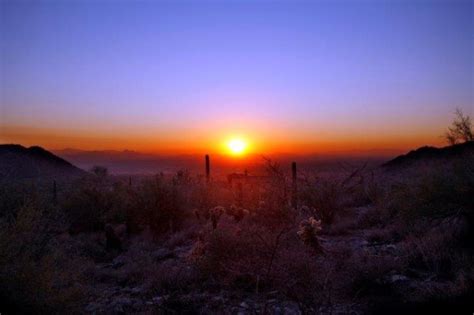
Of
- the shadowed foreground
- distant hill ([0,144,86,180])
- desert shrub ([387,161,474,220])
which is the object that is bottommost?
the shadowed foreground

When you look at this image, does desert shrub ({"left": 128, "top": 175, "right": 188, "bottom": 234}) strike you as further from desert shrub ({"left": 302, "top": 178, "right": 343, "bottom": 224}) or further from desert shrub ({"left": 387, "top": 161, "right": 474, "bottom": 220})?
desert shrub ({"left": 387, "top": 161, "right": 474, "bottom": 220})

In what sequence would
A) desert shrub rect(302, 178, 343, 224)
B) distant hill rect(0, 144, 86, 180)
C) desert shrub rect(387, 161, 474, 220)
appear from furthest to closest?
1. distant hill rect(0, 144, 86, 180)
2. desert shrub rect(302, 178, 343, 224)
3. desert shrub rect(387, 161, 474, 220)

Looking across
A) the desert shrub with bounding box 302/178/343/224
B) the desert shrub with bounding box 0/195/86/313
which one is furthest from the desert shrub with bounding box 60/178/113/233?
the desert shrub with bounding box 0/195/86/313

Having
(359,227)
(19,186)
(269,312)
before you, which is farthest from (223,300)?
(19,186)

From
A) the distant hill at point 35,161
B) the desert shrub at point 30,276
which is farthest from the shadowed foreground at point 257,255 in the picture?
the distant hill at point 35,161

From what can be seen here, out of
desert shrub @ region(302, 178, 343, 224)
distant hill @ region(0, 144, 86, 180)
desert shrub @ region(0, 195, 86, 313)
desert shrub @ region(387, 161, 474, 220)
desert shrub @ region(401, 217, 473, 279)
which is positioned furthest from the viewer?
distant hill @ region(0, 144, 86, 180)

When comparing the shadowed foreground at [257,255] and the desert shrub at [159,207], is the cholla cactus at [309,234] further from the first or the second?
the desert shrub at [159,207]

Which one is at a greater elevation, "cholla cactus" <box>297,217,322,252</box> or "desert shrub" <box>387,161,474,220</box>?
"desert shrub" <box>387,161,474,220</box>

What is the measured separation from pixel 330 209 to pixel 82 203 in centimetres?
944

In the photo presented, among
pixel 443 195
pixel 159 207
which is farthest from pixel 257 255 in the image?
pixel 159 207

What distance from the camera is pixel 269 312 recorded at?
30.1 feet

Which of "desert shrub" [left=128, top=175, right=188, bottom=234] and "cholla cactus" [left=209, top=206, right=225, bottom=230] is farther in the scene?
"desert shrub" [left=128, top=175, right=188, bottom=234]

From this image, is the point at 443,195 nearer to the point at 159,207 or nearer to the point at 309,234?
the point at 309,234

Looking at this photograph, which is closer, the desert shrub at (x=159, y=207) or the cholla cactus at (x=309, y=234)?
the cholla cactus at (x=309, y=234)
